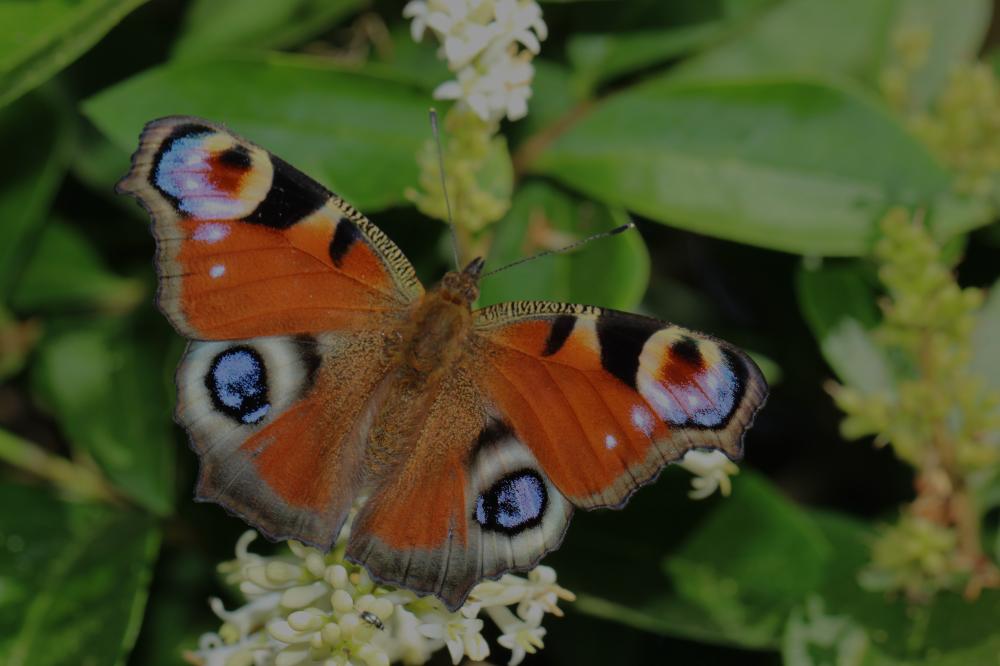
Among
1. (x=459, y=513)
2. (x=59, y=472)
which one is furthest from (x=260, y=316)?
(x=59, y=472)

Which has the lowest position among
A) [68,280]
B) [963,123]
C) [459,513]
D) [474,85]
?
[68,280]

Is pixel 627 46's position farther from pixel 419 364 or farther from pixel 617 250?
Result: pixel 419 364

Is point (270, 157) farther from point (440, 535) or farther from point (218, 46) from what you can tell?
point (218, 46)

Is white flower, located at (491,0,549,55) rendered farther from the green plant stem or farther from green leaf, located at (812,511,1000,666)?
the green plant stem

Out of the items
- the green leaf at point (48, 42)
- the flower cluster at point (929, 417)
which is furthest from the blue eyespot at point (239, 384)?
the flower cluster at point (929, 417)

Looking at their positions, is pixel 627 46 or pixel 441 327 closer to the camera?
pixel 441 327

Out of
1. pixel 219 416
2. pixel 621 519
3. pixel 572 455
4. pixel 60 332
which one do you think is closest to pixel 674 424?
pixel 572 455
